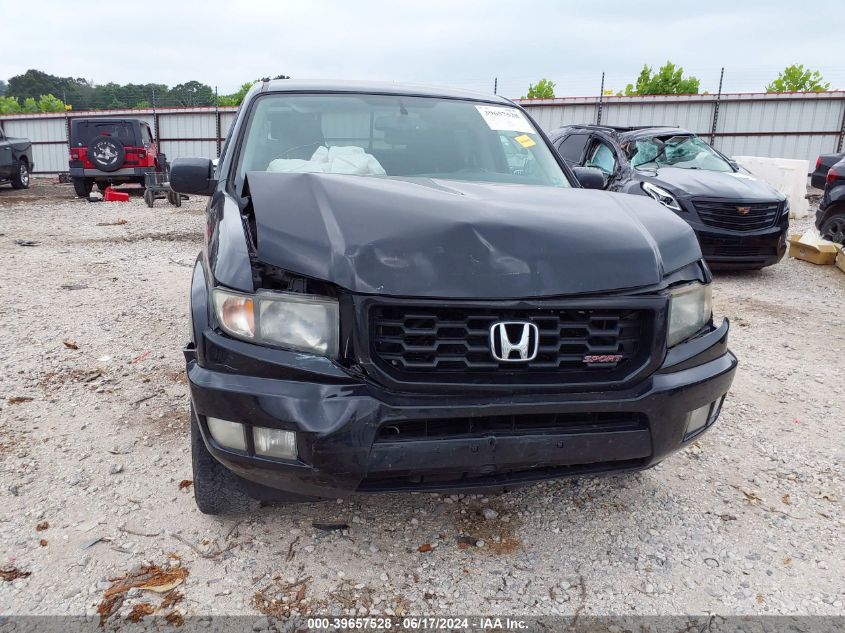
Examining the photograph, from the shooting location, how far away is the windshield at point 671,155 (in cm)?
746

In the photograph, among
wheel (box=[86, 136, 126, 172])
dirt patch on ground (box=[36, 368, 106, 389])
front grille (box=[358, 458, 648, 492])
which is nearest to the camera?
front grille (box=[358, 458, 648, 492])

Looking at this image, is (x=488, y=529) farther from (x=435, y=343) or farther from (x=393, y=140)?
(x=393, y=140)

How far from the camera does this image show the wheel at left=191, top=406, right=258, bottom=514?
2139 mm

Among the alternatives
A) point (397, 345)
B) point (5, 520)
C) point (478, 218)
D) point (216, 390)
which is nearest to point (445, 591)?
point (397, 345)

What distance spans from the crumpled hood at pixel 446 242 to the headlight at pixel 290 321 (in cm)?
9

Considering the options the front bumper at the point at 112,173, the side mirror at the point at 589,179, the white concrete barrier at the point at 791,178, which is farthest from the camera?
the front bumper at the point at 112,173

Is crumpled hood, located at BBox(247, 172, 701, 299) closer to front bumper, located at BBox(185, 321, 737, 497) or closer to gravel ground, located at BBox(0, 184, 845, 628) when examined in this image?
front bumper, located at BBox(185, 321, 737, 497)

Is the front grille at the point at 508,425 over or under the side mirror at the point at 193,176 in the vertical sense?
under

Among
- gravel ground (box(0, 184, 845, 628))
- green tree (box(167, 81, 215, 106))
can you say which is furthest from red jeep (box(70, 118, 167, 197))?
gravel ground (box(0, 184, 845, 628))

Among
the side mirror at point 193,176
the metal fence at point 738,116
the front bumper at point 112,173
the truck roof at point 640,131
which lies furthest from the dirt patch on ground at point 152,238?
the metal fence at point 738,116

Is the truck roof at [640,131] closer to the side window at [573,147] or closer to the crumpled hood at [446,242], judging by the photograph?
the side window at [573,147]

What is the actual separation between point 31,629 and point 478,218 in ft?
5.68

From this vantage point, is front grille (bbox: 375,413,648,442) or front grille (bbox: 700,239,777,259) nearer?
front grille (bbox: 375,413,648,442)

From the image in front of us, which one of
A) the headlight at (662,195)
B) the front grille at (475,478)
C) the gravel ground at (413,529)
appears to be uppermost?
the headlight at (662,195)
